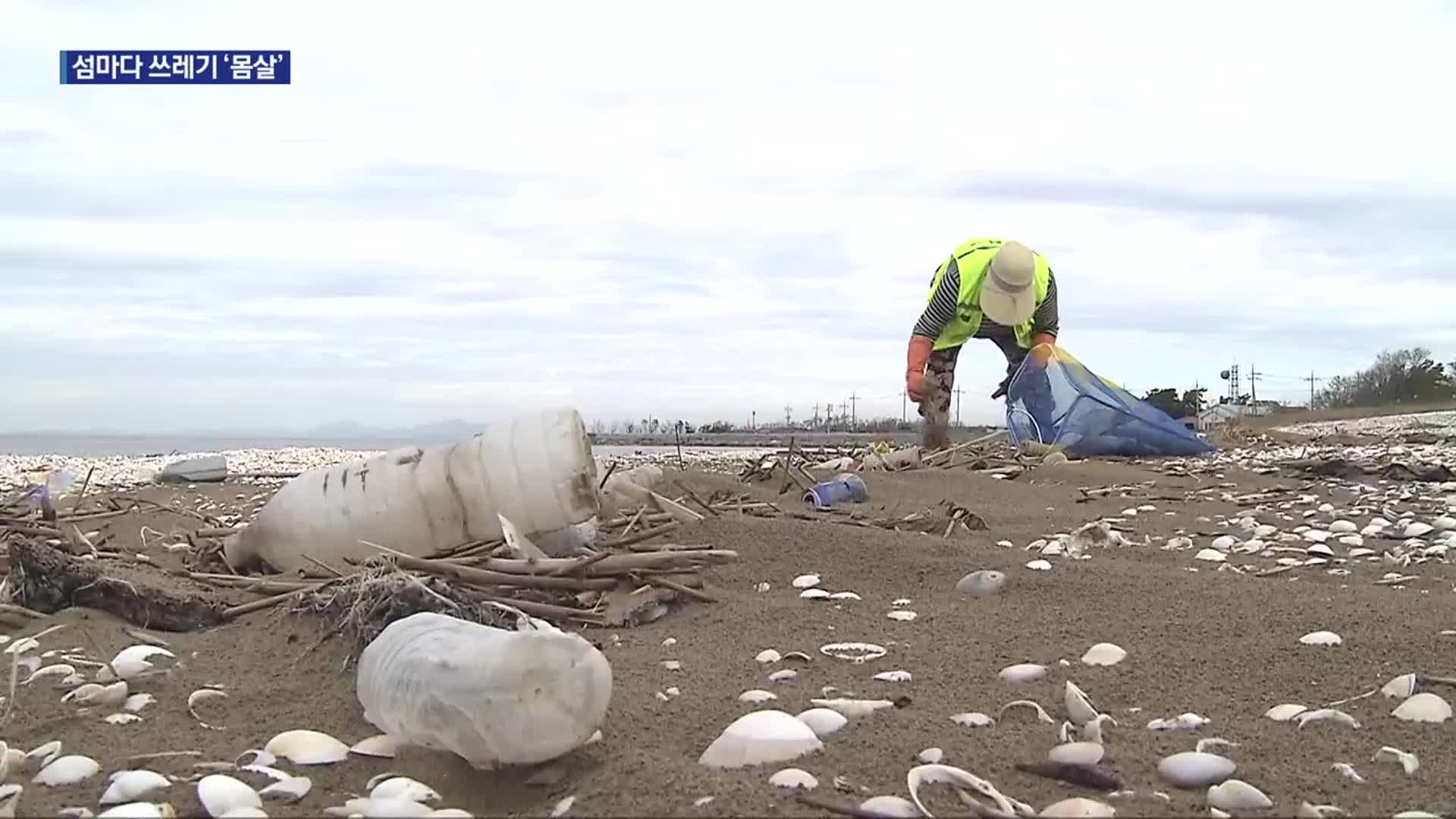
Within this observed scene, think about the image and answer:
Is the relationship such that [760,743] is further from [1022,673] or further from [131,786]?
[131,786]

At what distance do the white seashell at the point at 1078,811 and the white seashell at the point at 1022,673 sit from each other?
0.59 m

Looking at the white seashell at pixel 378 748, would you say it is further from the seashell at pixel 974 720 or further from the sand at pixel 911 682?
the seashell at pixel 974 720

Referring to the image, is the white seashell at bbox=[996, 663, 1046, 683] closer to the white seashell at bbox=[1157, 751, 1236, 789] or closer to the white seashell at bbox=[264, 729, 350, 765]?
the white seashell at bbox=[1157, 751, 1236, 789]

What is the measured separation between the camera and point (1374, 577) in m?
2.70

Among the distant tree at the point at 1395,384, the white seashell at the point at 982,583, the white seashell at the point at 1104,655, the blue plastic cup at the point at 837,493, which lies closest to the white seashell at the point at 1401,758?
the white seashell at the point at 1104,655

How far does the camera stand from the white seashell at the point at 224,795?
121 centimetres

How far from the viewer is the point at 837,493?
14.4ft

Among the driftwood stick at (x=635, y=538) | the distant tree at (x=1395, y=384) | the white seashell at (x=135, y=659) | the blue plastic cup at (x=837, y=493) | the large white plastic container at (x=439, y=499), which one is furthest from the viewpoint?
the distant tree at (x=1395, y=384)

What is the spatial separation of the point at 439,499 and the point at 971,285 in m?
5.55

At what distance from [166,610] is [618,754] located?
1393 millimetres

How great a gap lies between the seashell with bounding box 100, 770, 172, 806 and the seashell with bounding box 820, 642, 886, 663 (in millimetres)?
1104

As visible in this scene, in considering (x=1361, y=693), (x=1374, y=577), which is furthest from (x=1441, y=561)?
(x=1361, y=693)

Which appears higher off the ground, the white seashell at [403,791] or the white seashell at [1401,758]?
the white seashell at [403,791]

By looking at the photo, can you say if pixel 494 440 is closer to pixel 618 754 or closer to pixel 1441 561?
pixel 618 754
